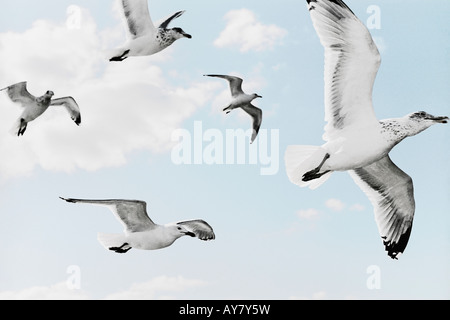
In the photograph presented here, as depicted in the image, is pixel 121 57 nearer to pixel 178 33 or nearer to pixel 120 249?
pixel 178 33

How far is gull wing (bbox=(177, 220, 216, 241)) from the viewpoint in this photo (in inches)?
128

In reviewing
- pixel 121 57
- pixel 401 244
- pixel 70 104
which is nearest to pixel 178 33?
pixel 121 57

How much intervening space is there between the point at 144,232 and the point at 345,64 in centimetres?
131

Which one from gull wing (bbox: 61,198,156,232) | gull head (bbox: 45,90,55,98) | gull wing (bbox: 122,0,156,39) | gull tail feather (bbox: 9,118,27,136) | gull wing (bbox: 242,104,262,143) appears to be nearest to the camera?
gull wing (bbox: 61,198,156,232)

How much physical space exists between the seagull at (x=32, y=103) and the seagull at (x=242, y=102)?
104 cm

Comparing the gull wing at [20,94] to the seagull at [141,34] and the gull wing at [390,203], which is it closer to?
the seagull at [141,34]

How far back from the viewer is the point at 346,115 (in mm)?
2914

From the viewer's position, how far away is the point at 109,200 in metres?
3.06

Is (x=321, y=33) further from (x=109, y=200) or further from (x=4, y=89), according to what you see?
(x=4, y=89)

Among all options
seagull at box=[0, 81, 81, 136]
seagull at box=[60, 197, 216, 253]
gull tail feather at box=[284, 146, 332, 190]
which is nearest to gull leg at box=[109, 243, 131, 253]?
seagull at box=[60, 197, 216, 253]

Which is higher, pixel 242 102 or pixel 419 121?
pixel 242 102

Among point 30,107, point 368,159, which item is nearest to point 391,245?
point 368,159

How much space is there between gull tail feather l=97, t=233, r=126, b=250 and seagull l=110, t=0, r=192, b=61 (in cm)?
100

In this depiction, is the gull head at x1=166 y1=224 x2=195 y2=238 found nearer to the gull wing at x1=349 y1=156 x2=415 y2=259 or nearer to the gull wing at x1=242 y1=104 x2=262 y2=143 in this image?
the gull wing at x1=349 y1=156 x2=415 y2=259
